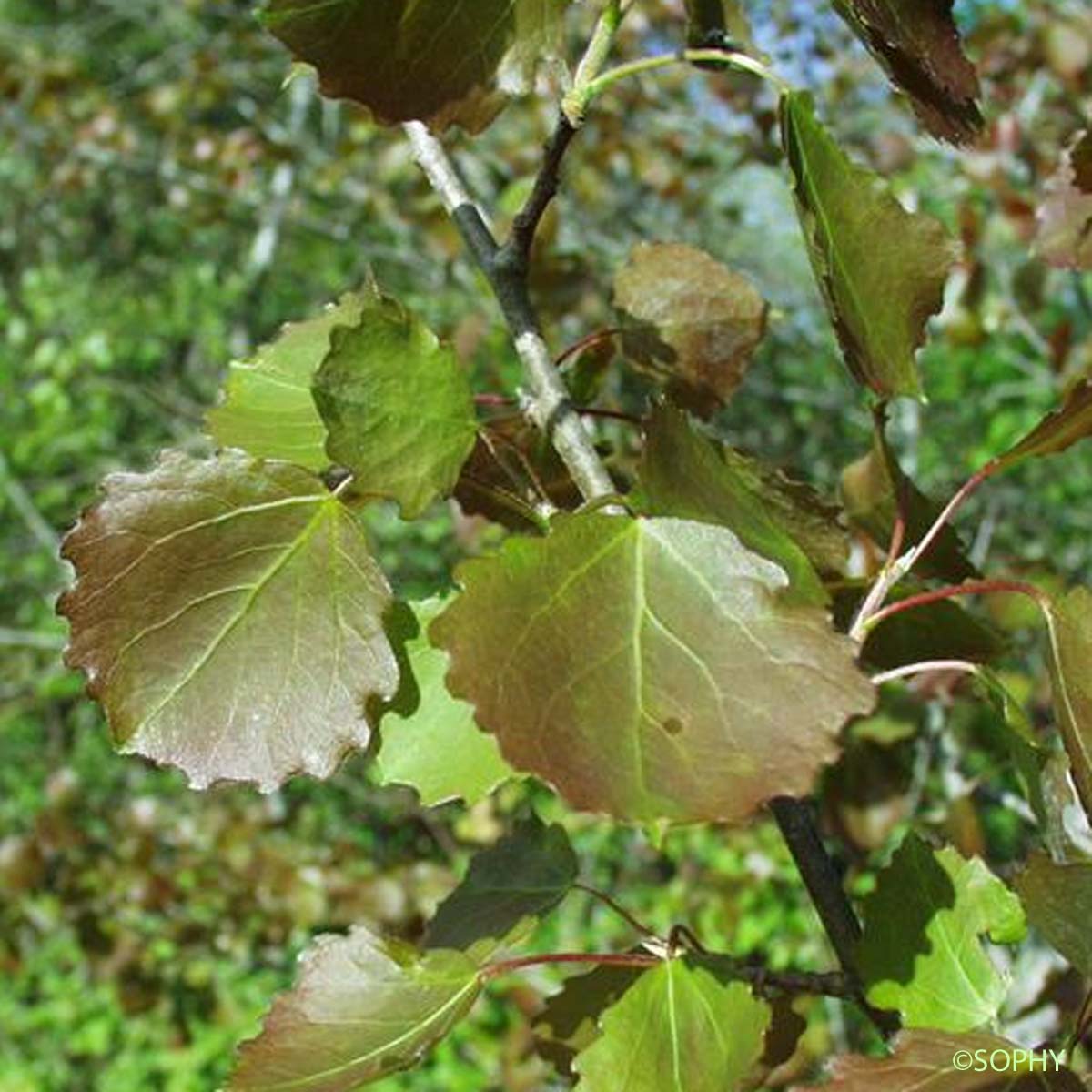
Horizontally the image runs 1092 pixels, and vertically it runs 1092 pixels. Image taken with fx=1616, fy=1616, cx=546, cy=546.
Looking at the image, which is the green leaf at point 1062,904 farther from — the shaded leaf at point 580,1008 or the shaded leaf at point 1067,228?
the shaded leaf at point 1067,228

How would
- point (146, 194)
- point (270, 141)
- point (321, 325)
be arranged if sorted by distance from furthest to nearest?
1. point (146, 194)
2. point (270, 141)
3. point (321, 325)

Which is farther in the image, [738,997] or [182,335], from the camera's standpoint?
[182,335]

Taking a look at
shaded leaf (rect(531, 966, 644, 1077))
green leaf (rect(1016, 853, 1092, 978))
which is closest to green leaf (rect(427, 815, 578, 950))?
shaded leaf (rect(531, 966, 644, 1077))

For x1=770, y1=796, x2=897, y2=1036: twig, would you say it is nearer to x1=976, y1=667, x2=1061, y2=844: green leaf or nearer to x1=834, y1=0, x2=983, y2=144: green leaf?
x1=976, y1=667, x2=1061, y2=844: green leaf

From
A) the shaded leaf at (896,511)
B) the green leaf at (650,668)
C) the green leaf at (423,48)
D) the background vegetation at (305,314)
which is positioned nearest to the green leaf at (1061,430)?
the shaded leaf at (896,511)

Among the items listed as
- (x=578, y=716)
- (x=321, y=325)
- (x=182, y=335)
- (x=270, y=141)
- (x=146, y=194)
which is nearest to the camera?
(x=578, y=716)

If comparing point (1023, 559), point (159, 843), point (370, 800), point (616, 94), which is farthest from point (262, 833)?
point (616, 94)

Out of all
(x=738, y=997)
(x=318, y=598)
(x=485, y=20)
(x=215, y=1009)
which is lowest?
(x=215, y=1009)

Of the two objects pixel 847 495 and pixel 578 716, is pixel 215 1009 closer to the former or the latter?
pixel 847 495
